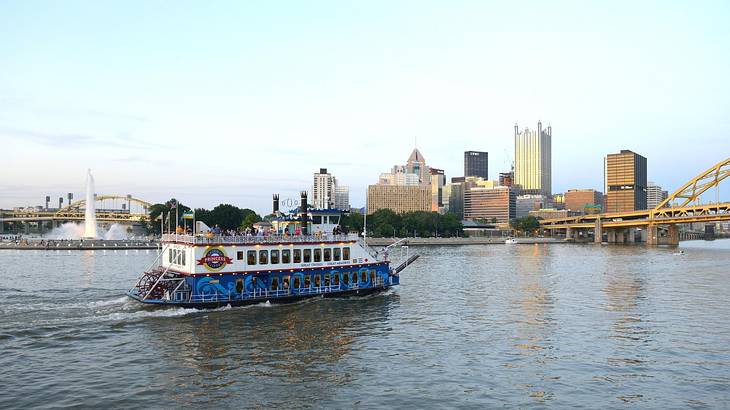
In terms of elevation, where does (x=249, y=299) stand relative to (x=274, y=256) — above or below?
below

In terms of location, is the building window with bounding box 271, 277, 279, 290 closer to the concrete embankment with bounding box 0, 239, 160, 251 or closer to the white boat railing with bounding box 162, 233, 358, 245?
the white boat railing with bounding box 162, 233, 358, 245

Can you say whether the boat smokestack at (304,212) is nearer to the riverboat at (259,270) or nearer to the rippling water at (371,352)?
the riverboat at (259,270)

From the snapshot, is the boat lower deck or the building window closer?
the boat lower deck

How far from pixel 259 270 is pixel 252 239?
2261 millimetres

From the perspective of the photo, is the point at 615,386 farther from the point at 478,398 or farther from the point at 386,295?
the point at 386,295

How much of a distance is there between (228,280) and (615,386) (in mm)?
25043

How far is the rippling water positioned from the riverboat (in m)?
1.10

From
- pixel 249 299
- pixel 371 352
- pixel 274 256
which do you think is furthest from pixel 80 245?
pixel 371 352

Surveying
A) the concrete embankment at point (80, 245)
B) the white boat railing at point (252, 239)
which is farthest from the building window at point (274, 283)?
the concrete embankment at point (80, 245)

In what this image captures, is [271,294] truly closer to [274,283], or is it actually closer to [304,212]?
[274,283]

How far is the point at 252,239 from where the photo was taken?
39.9 m

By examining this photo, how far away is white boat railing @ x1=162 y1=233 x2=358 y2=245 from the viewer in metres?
38.0

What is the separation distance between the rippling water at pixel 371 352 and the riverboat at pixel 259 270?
3.59 feet

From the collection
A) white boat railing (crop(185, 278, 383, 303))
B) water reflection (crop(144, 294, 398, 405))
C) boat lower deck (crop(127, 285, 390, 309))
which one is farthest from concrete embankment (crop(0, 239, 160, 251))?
water reflection (crop(144, 294, 398, 405))
